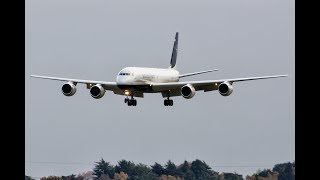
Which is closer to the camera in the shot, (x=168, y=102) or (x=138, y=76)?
(x=138, y=76)

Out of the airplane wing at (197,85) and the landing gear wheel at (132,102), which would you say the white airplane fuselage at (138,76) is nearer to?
the airplane wing at (197,85)

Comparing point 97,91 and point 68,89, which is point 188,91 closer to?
point 97,91

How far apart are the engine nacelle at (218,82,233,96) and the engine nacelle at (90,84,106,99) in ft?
36.5

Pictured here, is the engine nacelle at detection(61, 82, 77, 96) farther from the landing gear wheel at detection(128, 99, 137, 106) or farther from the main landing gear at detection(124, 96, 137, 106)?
the landing gear wheel at detection(128, 99, 137, 106)

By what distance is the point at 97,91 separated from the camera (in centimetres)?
7638

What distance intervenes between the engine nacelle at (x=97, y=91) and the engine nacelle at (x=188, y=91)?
7350mm

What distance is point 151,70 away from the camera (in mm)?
81938

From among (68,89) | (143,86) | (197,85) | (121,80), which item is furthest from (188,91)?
(68,89)

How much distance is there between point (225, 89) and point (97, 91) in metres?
12.2

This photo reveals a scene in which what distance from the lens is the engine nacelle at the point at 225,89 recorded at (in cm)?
7081
